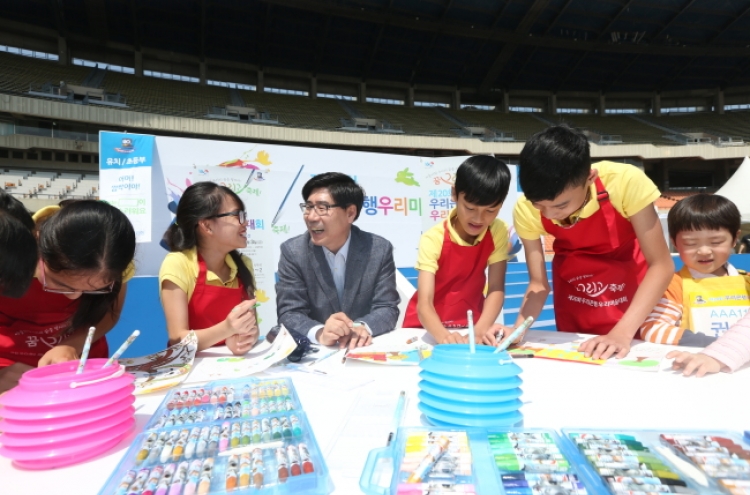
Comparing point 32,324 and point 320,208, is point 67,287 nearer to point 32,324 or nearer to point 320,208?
point 32,324

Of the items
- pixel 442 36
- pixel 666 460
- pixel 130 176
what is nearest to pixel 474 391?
pixel 666 460

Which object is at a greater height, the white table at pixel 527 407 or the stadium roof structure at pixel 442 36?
the stadium roof structure at pixel 442 36

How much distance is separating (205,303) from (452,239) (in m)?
1.10

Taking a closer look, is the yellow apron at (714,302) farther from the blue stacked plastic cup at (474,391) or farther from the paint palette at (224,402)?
the paint palette at (224,402)

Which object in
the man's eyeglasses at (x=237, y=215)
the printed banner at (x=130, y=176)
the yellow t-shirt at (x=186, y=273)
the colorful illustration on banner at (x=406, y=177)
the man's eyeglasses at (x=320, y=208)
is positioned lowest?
the yellow t-shirt at (x=186, y=273)

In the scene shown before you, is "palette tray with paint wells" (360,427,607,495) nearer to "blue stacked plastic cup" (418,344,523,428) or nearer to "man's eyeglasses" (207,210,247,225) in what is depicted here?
"blue stacked plastic cup" (418,344,523,428)

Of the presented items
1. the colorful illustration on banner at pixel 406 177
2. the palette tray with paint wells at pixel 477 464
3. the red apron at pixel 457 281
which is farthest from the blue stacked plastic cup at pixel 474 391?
the colorful illustration on banner at pixel 406 177

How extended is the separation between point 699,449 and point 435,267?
125 centimetres

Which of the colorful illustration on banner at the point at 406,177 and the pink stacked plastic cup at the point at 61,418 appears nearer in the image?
the pink stacked plastic cup at the point at 61,418

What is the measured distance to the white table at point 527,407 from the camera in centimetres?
68

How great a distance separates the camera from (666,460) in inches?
24.2

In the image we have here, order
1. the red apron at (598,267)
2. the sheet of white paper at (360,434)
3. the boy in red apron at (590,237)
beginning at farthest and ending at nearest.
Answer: the red apron at (598,267)
the boy in red apron at (590,237)
the sheet of white paper at (360,434)

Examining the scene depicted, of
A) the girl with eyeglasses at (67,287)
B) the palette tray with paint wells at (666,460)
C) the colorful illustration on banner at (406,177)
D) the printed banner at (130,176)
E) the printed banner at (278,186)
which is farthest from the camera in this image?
the colorful illustration on banner at (406,177)

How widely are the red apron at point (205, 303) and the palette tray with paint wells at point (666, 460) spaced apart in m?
1.51
